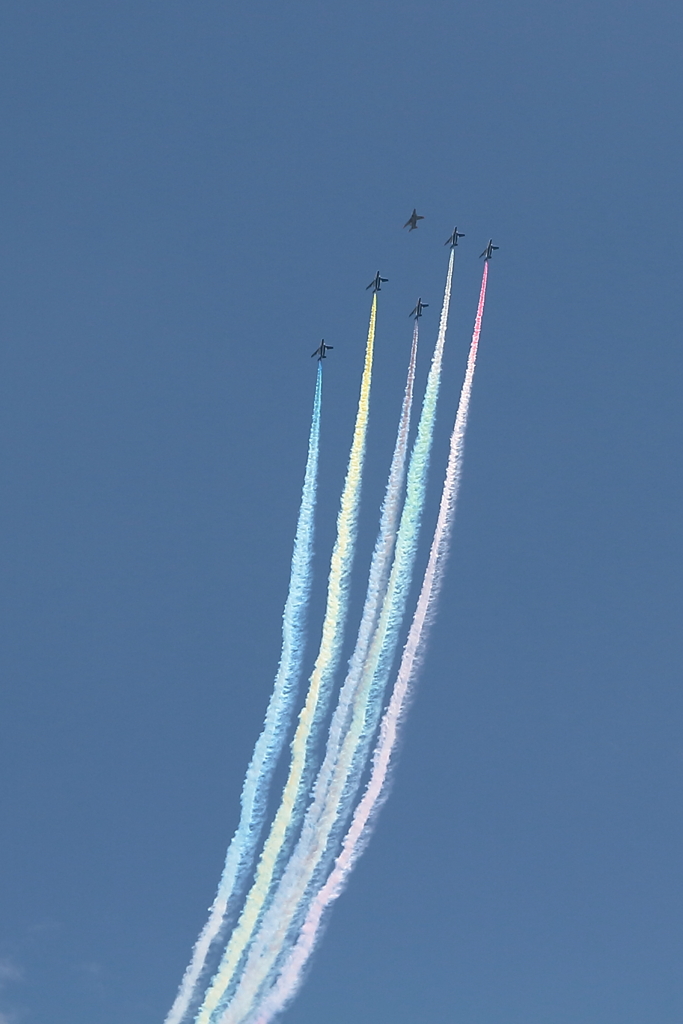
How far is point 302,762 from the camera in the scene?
64.9 meters

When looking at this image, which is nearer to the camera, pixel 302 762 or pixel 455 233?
pixel 302 762

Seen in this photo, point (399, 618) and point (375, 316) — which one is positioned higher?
point (375, 316)

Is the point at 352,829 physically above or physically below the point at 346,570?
below

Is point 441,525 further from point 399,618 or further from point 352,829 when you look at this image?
point 352,829

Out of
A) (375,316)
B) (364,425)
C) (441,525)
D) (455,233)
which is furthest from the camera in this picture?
(455,233)

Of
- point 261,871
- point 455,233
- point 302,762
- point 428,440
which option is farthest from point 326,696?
point 455,233

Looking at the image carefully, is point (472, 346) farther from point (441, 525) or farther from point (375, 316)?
point (441, 525)

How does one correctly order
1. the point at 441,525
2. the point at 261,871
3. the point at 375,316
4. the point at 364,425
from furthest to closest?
the point at 375,316 → the point at 364,425 → the point at 441,525 → the point at 261,871

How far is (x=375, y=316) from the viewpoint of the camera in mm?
80750

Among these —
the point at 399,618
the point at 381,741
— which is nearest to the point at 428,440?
the point at 399,618

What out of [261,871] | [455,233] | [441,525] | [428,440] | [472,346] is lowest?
[261,871]

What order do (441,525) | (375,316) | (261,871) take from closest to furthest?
(261,871)
(441,525)
(375,316)

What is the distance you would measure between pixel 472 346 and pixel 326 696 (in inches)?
794

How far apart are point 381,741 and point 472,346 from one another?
2132cm
